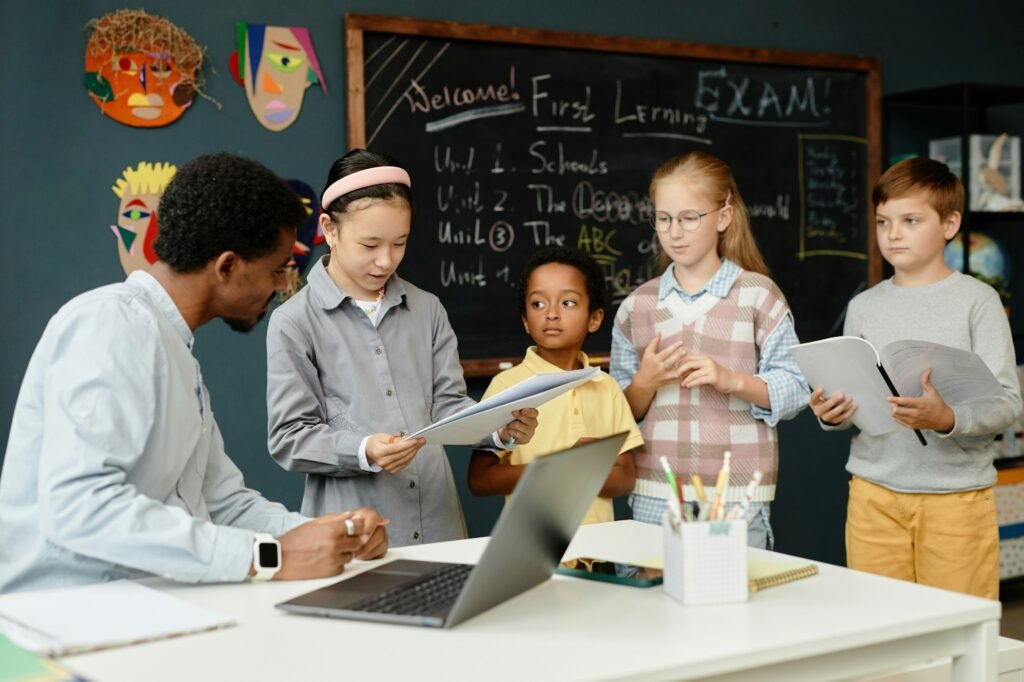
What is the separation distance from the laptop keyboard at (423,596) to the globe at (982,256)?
3.07 metres

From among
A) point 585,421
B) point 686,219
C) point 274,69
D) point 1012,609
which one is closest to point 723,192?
point 686,219

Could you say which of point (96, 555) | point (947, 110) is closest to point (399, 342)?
point (96, 555)

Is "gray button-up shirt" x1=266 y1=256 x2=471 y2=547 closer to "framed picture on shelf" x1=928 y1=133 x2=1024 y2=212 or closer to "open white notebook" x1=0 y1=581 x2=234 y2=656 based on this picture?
"open white notebook" x1=0 y1=581 x2=234 y2=656

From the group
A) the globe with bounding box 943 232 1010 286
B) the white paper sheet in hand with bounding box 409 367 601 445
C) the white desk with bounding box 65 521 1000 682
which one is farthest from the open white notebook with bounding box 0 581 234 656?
the globe with bounding box 943 232 1010 286

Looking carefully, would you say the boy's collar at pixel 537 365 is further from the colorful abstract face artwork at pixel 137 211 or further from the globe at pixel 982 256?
the globe at pixel 982 256

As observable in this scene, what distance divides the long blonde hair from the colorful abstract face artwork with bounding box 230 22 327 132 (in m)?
1.20

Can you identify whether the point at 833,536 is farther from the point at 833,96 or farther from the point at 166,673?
the point at 166,673

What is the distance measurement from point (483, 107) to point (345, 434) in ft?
5.44

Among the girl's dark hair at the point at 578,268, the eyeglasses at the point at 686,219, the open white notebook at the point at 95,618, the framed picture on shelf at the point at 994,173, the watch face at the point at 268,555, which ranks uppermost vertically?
the framed picture on shelf at the point at 994,173

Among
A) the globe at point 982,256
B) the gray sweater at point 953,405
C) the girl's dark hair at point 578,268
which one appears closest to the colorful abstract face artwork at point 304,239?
the girl's dark hair at point 578,268

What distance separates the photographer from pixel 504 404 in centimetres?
177

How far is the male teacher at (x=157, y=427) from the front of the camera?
57.1 inches

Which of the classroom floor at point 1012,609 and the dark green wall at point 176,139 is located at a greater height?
the dark green wall at point 176,139

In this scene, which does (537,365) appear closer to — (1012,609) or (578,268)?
(578,268)
